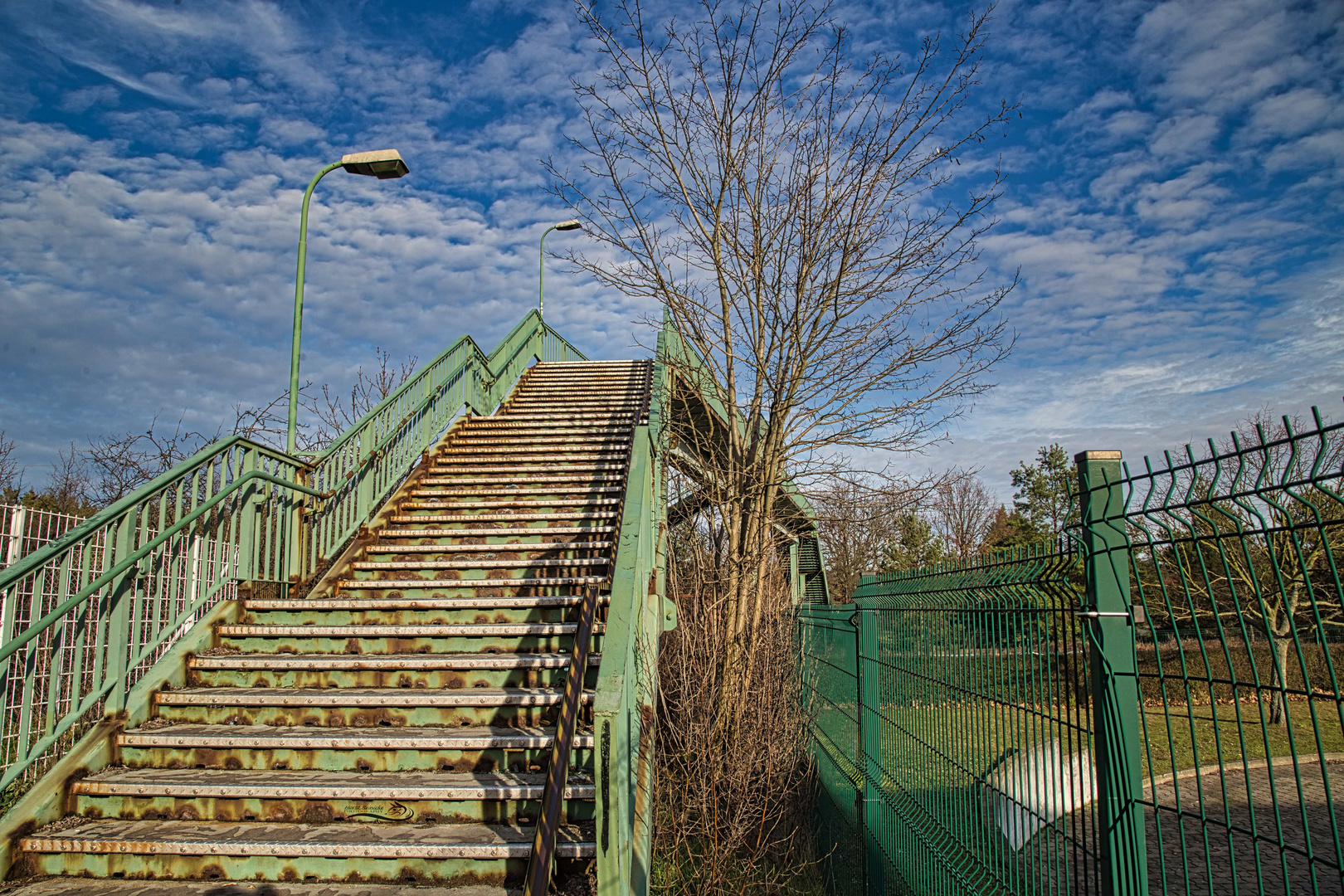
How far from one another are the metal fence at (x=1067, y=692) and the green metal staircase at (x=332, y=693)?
66.0 inches

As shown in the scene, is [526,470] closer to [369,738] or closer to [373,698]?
[373,698]

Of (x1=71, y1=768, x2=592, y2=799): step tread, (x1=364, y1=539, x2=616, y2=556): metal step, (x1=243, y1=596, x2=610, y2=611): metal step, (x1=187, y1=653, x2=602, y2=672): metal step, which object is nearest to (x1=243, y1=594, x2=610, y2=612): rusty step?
(x1=243, y1=596, x2=610, y2=611): metal step

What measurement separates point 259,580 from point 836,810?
18.7 ft

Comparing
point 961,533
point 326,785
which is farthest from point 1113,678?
point 961,533

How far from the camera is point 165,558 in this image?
5.59 meters

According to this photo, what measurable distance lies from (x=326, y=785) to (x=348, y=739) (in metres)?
0.34

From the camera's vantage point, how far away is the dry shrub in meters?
6.38

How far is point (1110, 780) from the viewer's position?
9.49 ft

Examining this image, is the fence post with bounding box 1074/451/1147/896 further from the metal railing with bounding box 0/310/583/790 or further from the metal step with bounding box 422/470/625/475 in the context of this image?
the metal step with bounding box 422/470/625/475

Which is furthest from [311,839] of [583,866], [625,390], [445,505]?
[625,390]

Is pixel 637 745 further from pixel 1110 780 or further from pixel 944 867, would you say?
pixel 1110 780

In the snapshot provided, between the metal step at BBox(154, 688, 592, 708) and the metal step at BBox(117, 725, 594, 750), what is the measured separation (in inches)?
6.5

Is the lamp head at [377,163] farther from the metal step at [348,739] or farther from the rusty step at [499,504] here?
the metal step at [348,739]

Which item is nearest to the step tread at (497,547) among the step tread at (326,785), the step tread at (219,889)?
the step tread at (326,785)
